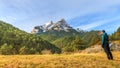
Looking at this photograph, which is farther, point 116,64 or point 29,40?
point 29,40

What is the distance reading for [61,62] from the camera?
2130cm

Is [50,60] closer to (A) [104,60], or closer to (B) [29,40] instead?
(A) [104,60]

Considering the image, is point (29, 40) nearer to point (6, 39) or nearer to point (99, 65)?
point (6, 39)

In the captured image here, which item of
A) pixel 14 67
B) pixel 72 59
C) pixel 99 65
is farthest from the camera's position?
pixel 72 59

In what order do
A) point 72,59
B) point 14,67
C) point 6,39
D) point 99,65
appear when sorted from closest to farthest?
point 14,67 < point 99,65 < point 72,59 < point 6,39

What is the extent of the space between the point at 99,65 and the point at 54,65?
3.40 metres

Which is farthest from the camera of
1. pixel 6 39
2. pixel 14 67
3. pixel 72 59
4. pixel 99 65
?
pixel 6 39

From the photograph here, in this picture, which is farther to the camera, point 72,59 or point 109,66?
point 72,59

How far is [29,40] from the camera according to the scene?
15175cm

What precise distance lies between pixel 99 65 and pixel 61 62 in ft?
9.24

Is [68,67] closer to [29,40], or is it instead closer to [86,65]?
[86,65]

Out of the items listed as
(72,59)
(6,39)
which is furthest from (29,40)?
(72,59)

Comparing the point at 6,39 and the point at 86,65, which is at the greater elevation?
the point at 6,39

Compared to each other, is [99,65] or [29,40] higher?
[29,40]
